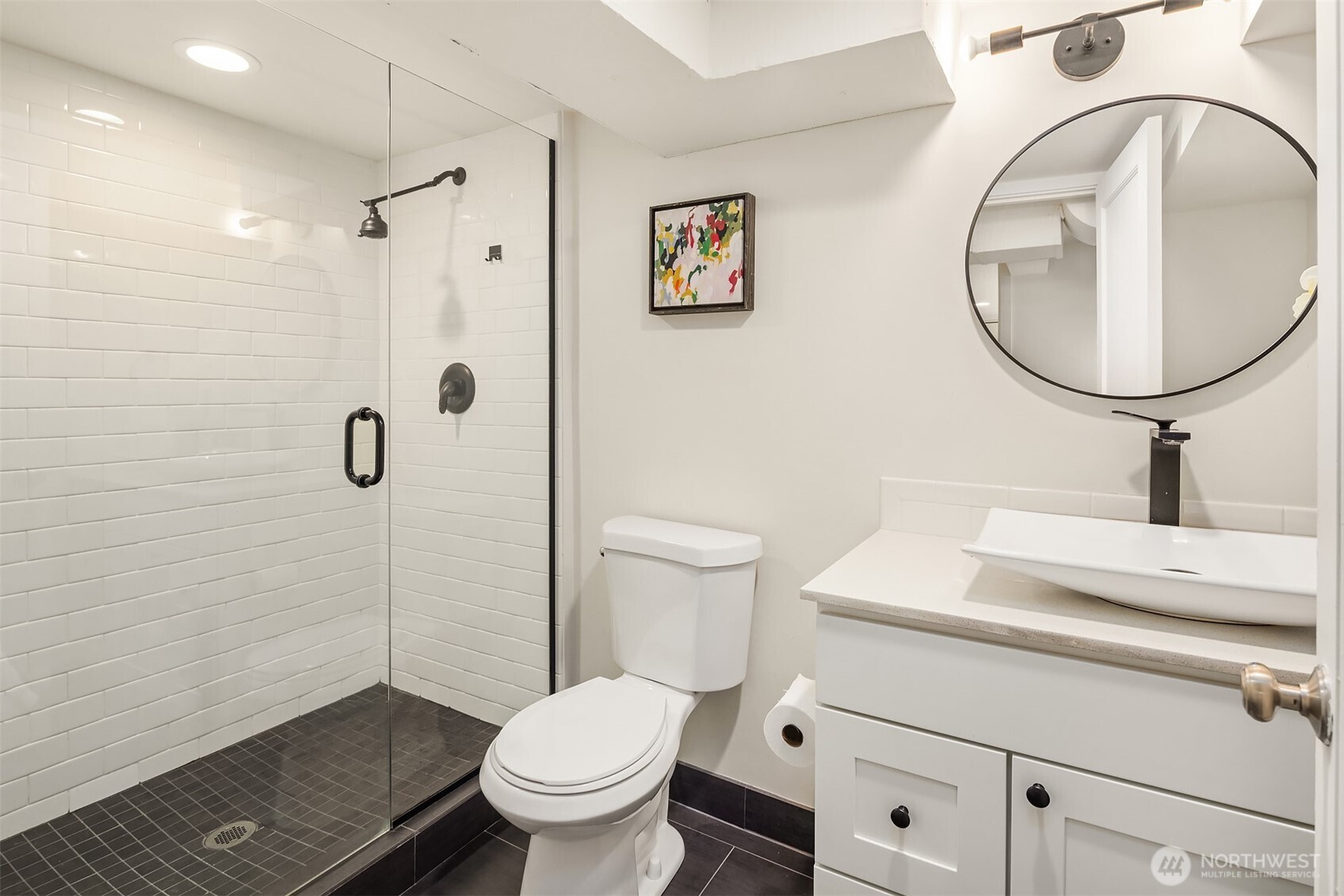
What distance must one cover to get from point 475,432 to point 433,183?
723 millimetres

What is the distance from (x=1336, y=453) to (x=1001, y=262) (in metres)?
1.07

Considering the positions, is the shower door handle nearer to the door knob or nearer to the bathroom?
the bathroom

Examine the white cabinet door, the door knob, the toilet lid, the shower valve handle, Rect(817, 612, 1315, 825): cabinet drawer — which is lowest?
the toilet lid

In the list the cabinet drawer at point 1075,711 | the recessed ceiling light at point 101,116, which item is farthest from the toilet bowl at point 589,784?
the recessed ceiling light at point 101,116

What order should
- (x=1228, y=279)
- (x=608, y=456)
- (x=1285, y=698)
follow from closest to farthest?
1. (x=1285, y=698)
2. (x=1228, y=279)
3. (x=608, y=456)

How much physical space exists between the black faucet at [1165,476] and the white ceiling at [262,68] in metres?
1.91

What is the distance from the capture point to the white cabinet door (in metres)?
0.88

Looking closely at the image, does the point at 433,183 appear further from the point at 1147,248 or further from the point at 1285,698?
the point at 1285,698

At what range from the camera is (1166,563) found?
124 cm

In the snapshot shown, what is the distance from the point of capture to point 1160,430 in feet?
4.29

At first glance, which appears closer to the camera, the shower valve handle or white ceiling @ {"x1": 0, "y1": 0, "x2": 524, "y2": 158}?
white ceiling @ {"x1": 0, "y1": 0, "x2": 524, "y2": 158}

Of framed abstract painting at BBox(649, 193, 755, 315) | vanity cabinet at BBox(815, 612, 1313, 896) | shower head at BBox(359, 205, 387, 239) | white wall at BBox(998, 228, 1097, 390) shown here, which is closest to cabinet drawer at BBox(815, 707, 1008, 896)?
vanity cabinet at BBox(815, 612, 1313, 896)

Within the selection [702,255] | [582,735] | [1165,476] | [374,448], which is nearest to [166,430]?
[374,448]

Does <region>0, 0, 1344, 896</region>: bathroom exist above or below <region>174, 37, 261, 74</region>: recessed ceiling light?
below
